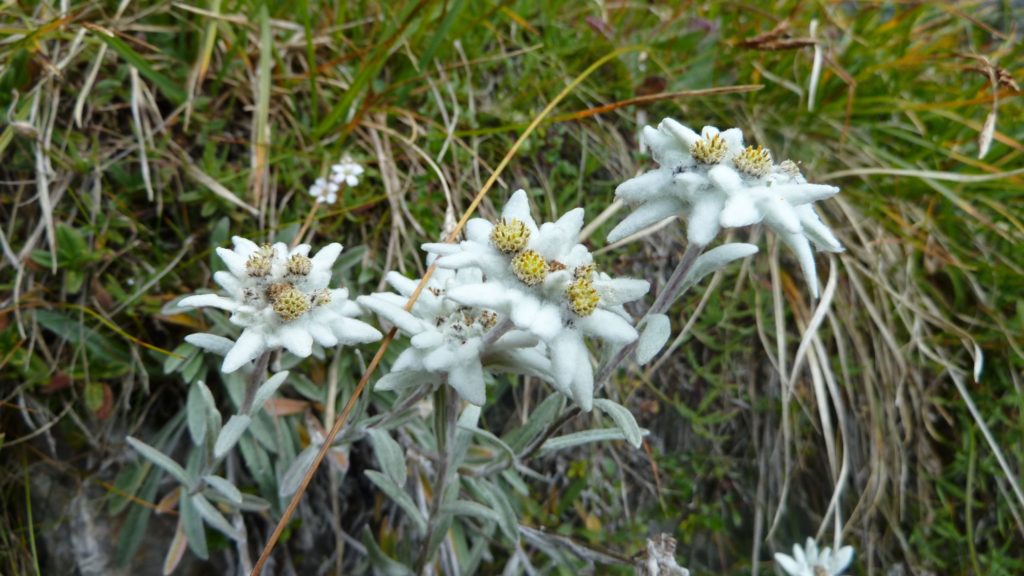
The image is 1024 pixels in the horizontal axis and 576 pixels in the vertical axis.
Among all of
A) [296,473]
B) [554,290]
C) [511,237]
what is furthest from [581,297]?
[296,473]

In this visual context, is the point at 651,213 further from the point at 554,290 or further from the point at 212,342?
the point at 212,342

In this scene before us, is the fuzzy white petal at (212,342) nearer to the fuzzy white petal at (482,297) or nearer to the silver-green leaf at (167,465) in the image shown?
the silver-green leaf at (167,465)

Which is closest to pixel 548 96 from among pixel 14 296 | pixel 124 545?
pixel 14 296

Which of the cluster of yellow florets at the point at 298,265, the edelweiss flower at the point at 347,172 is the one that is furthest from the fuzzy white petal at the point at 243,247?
the edelweiss flower at the point at 347,172

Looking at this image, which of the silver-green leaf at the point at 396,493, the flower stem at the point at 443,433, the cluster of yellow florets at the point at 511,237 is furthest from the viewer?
the silver-green leaf at the point at 396,493

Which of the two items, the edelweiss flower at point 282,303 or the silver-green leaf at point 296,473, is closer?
the edelweiss flower at point 282,303
